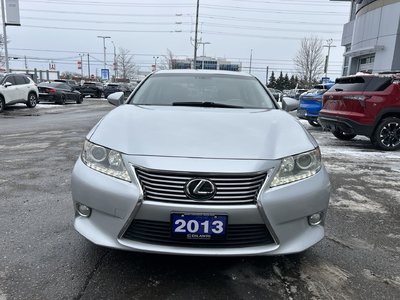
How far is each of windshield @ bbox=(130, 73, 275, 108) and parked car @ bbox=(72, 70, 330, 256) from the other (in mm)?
926

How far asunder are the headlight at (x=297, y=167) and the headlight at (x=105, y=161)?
102 centimetres

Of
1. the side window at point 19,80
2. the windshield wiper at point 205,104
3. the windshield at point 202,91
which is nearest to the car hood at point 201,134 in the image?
the windshield wiper at point 205,104

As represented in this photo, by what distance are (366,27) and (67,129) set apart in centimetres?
2554

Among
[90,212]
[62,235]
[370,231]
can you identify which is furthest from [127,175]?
[370,231]

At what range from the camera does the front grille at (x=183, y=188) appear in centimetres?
233

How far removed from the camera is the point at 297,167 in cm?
259

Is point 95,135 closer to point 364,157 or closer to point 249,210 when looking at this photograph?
point 249,210

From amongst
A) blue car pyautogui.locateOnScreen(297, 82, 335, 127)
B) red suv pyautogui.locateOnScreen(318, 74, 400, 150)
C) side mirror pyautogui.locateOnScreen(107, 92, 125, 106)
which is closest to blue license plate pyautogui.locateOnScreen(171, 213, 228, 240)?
side mirror pyautogui.locateOnScreen(107, 92, 125, 106)

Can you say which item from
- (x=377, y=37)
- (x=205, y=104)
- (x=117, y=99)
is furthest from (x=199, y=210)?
(x=377, y=37)

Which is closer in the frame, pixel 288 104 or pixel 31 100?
pixel 288 104

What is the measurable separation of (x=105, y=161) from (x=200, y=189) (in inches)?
29.2

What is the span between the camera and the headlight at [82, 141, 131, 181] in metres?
2.48

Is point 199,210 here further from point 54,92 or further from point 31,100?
point 54,92

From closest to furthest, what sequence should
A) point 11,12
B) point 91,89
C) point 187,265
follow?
point 187,265
point 11,12
point 91,89
